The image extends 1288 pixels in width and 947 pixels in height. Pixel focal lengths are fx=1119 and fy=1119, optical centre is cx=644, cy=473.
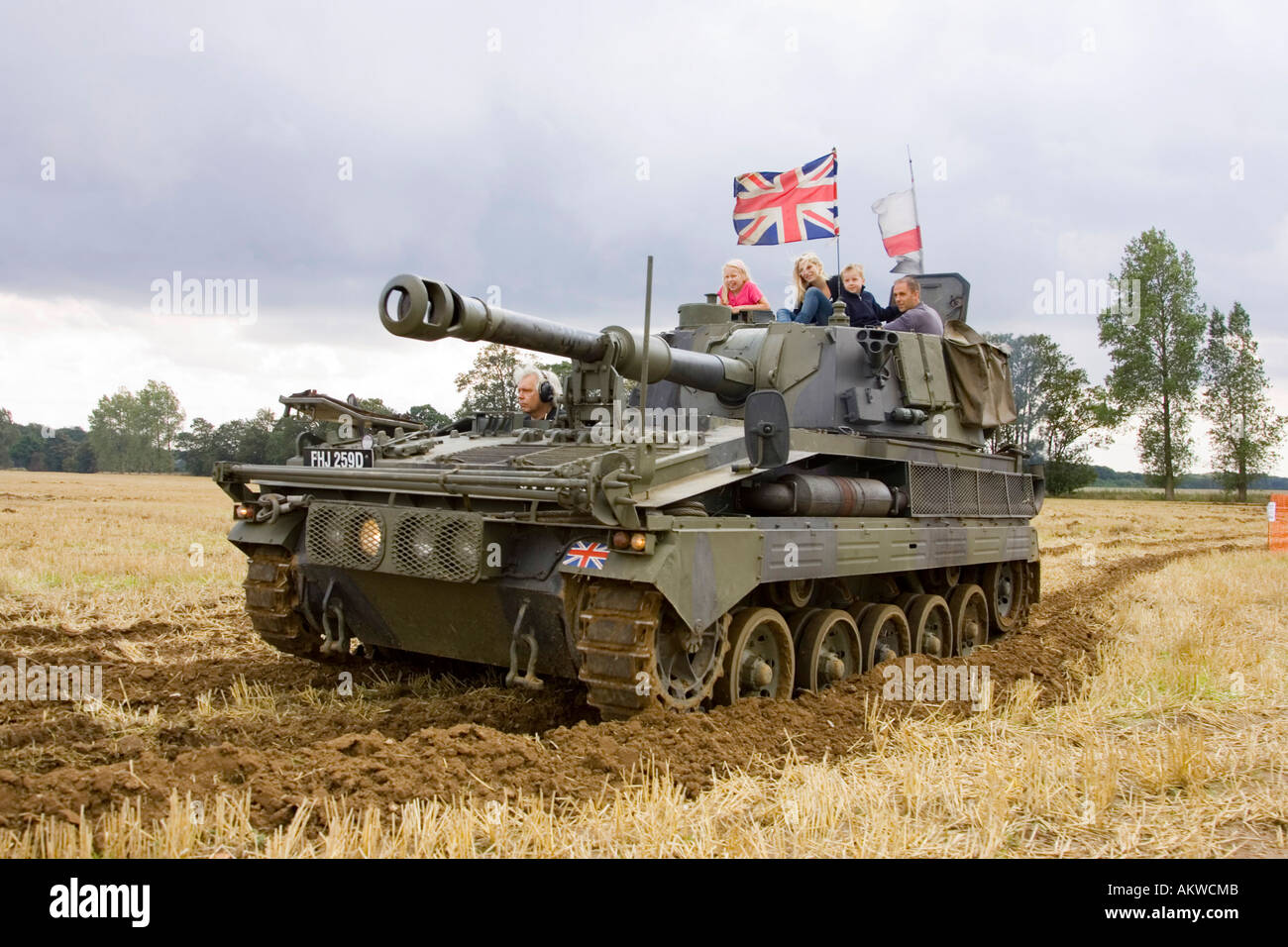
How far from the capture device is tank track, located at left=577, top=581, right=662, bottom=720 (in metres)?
5.97

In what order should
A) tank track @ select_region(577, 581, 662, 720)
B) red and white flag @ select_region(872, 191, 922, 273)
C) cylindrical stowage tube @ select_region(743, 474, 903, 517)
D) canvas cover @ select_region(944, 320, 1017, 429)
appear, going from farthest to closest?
1. red and white flag @ select_region(872, 191, 922, 273)
2. canvas cover @ select_region(944, 320, 1017, 429)
3. cylindrical stowage tube @ select_region(743, 474, 903, 517)
4. tank track @ select_region(577, 581, 662, 720)

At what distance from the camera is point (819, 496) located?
24.9 feet

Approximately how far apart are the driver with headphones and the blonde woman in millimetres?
2222

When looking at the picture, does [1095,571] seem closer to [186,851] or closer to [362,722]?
[362,722]

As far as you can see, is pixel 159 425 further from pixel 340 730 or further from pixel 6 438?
pixel 340 730

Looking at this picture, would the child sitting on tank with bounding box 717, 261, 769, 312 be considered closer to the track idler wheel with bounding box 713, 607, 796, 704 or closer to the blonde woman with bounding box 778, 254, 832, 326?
the blonde woman with bounding box 778, 254, 832, 326

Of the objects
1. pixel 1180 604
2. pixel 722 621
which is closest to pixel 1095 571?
pixel 1180 604

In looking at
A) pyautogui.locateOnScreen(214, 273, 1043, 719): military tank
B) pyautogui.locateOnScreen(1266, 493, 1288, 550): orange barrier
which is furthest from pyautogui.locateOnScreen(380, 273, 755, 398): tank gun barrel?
pyautogui.locateOnScreen(1266, 493, 1288, 550): orange barrier

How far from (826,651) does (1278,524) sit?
27.4 meters

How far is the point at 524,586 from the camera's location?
6539mm

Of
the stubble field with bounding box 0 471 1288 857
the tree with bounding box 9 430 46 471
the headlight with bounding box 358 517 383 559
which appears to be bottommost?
the stubble field with bounding box 0 471 1288 857

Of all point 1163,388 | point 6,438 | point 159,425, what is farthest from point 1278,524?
point 6,438

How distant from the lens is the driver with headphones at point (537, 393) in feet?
29.7
